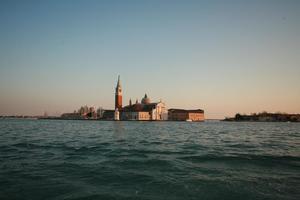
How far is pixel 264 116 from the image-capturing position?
178750mm

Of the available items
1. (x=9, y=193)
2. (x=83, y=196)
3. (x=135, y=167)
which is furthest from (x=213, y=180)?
(x=9, y=193)

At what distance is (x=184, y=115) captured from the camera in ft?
528

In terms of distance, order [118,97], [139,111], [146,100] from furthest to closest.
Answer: [146,100] → [118,97] → [139,111]

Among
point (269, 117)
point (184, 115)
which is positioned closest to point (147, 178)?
point (184, 115)

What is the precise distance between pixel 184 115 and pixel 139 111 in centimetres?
3085

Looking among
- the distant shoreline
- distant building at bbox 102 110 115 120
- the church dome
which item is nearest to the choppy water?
distant building at bbox 102 110 115 120

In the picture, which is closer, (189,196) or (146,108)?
(189,196)

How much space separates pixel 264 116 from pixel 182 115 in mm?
64337

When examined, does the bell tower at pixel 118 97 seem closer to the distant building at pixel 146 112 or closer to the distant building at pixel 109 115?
the distant building at pixel 146 112

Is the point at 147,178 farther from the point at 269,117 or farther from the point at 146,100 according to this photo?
the point at 269,117

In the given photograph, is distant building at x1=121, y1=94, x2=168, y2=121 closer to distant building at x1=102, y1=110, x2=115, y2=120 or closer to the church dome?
the church dome

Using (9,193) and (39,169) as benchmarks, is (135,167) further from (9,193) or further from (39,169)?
(9,193)

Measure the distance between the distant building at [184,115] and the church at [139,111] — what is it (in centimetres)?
437

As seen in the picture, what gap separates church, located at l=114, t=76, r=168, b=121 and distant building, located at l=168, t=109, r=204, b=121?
4371mm
